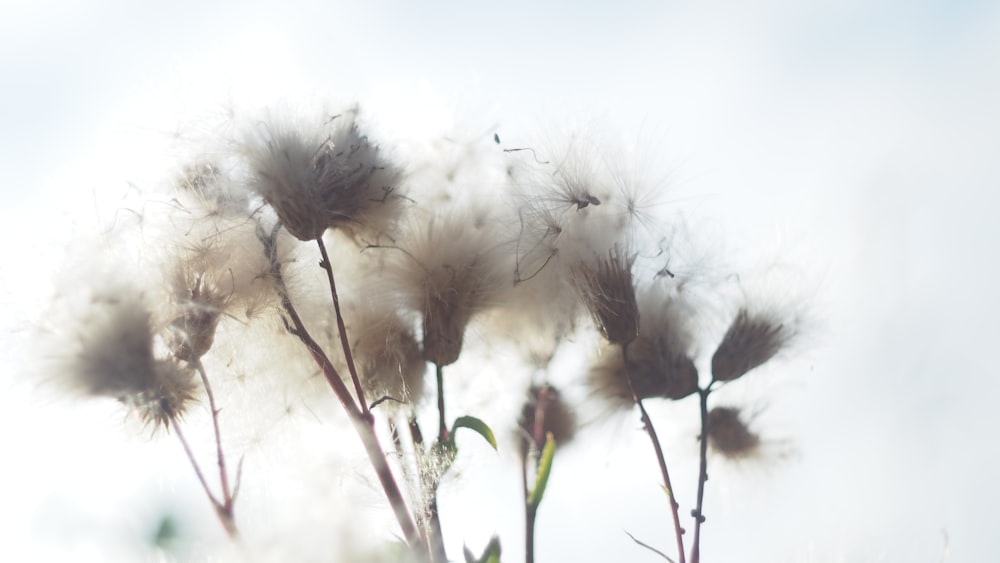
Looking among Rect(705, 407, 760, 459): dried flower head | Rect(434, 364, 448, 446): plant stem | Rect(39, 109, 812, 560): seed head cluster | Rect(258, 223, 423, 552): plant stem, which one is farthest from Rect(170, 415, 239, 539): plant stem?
Rect(705, 407, 760, 459): dried flower head

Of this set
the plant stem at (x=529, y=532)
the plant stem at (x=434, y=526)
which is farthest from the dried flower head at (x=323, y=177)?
the plant stem at (x=529, y=532)

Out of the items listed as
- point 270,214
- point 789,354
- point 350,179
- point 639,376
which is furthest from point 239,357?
point 789,354

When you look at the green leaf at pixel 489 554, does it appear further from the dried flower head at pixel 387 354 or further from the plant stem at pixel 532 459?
the dried flower head at pixel 387 354

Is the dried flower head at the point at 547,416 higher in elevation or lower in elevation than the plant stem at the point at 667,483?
higher

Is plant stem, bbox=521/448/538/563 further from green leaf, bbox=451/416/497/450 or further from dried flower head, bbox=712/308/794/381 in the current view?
dried flower head, bbox=712/308/794/381

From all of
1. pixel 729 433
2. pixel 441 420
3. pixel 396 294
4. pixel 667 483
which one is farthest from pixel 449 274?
pixel 729 433

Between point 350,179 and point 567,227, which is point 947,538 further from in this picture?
point 350,179
